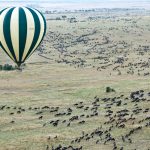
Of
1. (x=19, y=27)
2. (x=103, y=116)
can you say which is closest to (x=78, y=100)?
(x=103, y=116)

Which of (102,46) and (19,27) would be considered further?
(102,46)

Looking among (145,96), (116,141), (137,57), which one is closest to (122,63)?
(137,57)

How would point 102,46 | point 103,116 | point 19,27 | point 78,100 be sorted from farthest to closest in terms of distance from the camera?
point 102,46 → point 78,100 → point 103,116 → point 19,27

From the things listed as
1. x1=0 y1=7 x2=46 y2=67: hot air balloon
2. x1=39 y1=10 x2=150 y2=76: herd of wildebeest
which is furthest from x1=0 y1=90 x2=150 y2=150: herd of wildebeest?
x1=39 y1=10 x2=150 y2=76: herd of wildebeest

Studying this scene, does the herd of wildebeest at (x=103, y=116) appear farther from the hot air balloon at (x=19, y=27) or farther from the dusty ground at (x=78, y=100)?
the hot air balloon at (x=19, y=27)

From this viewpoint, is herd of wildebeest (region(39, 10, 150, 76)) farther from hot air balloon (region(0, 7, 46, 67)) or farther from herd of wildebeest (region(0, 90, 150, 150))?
hot air balloon (region(0, 7, 46, 67))

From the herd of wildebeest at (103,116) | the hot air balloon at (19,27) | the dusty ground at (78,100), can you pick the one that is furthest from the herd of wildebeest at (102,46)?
the hot air balloon at (19,27)

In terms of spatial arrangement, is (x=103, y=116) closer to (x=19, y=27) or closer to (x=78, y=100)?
(x=78, y=100)
